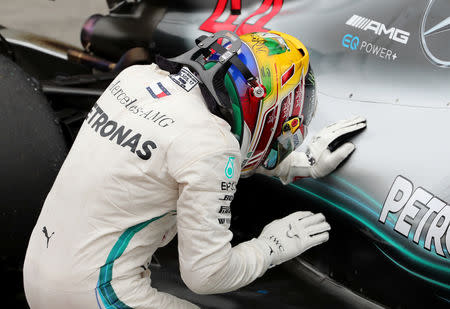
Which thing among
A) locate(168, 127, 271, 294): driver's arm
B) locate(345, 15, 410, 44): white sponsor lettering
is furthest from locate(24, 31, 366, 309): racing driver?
locate(345, 15, 410, 44): white sponsor lettering

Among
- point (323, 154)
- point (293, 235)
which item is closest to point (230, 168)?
point (293, 235)

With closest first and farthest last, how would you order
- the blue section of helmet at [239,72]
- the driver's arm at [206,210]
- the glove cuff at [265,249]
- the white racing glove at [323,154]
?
the driver's arm at [206,210] → the blue section of helmet at [239,72] → the glove cuff at [265,249] → the white racing glove at [323,154]

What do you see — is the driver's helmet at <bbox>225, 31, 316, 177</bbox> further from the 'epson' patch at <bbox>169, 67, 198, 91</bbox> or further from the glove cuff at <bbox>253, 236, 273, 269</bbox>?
the glove cuff at <bbox>253, 236, 273, 269</bbox>

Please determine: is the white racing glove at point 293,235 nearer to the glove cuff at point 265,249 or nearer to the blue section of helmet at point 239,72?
the glove cuff at point 265,249

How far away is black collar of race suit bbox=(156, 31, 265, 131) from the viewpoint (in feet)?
3.89

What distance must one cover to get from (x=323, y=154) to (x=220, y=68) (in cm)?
53

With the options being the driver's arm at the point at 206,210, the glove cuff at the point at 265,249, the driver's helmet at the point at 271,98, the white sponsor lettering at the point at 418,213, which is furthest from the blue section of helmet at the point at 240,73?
the white sponsor lettering at the point at 418,213

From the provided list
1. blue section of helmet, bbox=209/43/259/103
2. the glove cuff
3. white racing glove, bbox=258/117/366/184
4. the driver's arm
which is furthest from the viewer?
white racing glove, bbox=258/117/366/184

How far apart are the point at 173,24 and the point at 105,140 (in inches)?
57.5

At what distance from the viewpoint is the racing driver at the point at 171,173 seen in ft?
3.77

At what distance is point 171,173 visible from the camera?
114 cm

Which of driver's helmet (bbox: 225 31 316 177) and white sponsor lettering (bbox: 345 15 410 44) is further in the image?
white sponsor lettering (bbox: 345 15 410 44)

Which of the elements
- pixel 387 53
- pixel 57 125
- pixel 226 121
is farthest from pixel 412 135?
pixel 57 125

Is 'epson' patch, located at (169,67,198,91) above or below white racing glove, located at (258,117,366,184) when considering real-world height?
above
